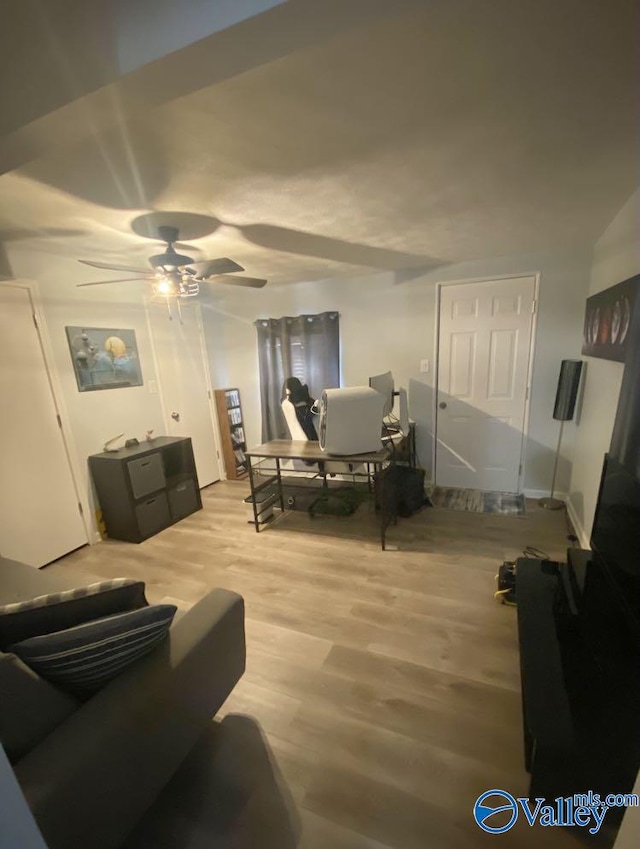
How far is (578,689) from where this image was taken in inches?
47.0

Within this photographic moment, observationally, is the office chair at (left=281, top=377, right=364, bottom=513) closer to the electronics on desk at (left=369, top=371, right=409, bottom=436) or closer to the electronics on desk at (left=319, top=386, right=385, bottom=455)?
the electronics on desk at (left=319, top=386, right=385, bottom=455)

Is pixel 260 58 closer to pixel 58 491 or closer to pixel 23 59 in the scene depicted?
pixel 23 59

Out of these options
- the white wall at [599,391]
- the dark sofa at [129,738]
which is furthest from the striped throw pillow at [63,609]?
the white wall at [599,391]

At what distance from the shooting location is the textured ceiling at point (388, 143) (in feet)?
2.98

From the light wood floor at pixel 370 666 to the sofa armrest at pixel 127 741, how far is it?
1.20 feet

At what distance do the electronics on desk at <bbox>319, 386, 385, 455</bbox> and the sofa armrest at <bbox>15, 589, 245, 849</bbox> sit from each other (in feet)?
4.96

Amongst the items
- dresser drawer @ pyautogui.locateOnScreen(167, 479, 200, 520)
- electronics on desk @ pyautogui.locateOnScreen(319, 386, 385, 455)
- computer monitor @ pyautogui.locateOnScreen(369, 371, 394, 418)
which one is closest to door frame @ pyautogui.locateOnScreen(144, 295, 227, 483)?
dresser drawer @ pyautogui.locateOnScreen(167, 479, 200, 520)

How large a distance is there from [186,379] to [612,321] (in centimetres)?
385

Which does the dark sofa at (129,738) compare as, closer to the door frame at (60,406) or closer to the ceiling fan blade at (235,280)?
the ceiling fan blade at (235,280)

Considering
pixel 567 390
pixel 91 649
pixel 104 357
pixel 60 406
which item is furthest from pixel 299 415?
pixel 91 649

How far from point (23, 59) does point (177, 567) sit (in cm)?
272

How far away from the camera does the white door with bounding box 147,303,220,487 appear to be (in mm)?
3730

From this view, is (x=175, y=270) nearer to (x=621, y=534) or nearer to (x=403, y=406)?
(x=403, y=406)

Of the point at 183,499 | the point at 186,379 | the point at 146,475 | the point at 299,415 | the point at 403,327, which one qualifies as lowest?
the point at 183,499
